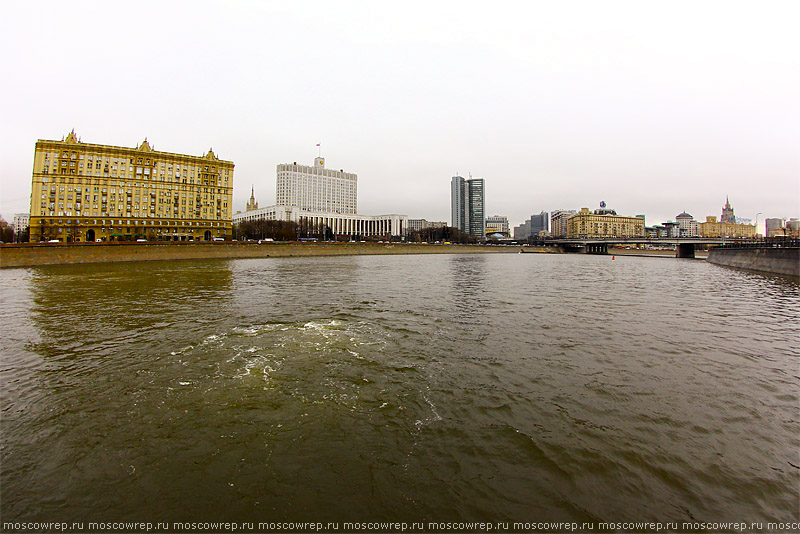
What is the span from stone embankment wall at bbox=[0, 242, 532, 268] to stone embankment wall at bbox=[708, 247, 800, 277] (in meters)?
76.1

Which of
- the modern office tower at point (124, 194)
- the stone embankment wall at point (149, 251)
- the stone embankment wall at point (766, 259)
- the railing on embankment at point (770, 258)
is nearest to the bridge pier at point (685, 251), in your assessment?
the stone embankment wall at point (766, 259)

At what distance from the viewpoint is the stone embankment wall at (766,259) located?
4056 centimetres

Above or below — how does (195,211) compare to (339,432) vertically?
above

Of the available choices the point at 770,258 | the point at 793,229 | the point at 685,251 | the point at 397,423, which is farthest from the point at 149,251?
the point at 793,229

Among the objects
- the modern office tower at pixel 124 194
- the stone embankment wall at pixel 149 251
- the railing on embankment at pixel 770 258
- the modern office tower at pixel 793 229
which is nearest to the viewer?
the railing on embankment at pixel 770 258

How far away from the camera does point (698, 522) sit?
155 inches

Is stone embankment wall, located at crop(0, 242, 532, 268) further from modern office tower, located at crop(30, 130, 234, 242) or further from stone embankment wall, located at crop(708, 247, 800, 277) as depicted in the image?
stone embankment wall, located at crop(708, 247, 800, 277)

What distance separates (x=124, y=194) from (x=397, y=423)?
4507 inches

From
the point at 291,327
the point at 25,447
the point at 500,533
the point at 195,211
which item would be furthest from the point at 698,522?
the point at 195,211

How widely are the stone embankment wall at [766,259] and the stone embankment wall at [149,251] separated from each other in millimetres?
76117

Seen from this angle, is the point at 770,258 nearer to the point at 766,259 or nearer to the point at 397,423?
the point at 766,259

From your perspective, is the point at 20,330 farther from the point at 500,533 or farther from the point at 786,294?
the point at 786,294

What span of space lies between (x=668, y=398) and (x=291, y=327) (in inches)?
431

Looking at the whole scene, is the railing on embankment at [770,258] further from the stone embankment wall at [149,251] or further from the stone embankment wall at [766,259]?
the stone embankment wall at [149,251]
